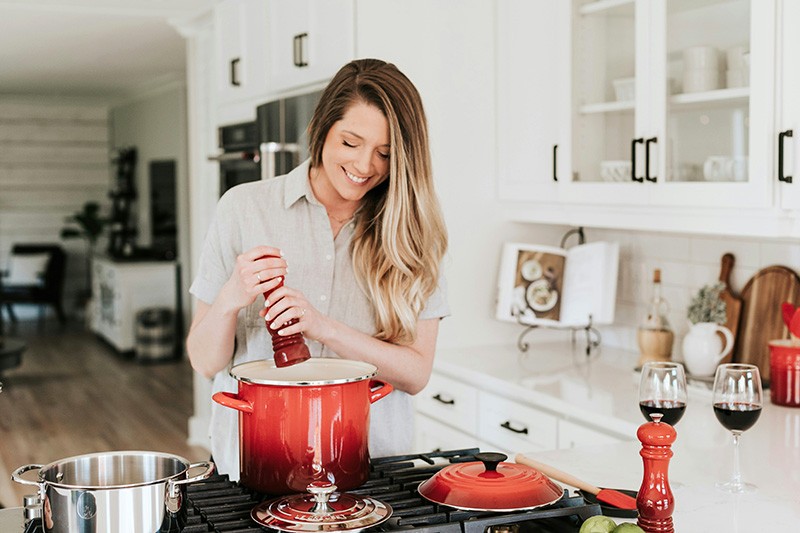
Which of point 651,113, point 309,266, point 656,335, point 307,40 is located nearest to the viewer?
point 309,266

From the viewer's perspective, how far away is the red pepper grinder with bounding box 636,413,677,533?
1318 millimetres

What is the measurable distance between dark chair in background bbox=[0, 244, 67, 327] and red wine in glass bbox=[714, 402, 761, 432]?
9982 millimetres

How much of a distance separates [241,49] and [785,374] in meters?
2.80

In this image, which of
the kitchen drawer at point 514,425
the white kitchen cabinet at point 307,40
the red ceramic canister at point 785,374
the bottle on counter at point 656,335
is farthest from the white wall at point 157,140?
the red ceramic canister at point 785,374

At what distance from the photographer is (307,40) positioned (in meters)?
3.60

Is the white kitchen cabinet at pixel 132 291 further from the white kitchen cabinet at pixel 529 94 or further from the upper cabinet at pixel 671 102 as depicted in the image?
the upper cabinet at pixel 671 102

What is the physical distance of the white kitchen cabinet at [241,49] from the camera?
4070 mm

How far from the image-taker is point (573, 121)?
312cm

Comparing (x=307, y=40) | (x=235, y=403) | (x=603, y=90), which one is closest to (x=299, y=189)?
(x=235, y=403)

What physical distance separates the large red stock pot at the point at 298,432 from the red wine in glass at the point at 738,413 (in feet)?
2.41

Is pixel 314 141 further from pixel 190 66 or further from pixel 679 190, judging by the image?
pixel 190 66

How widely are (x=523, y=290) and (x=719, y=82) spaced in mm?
1167

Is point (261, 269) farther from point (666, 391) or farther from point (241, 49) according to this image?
point (241, 49)

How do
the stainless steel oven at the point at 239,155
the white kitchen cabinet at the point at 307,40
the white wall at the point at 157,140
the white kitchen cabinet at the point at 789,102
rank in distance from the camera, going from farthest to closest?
the white wall at the point at 157,140 < the stainless steel oven at the point at 239,155 < the white kitchen cabinet at the point at 307,40 < the white kitchen cabinet at the point at 789,102
